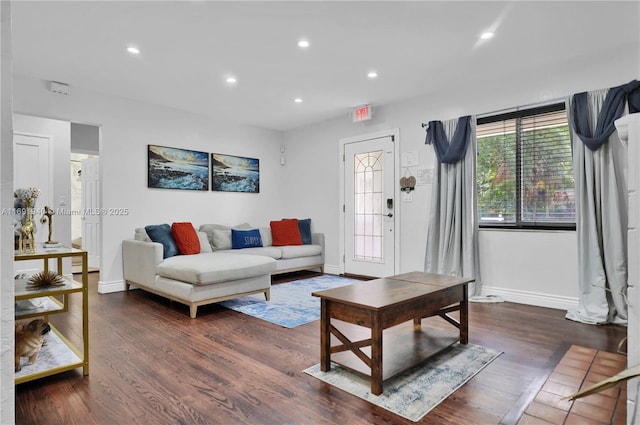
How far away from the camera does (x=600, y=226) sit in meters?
3.27

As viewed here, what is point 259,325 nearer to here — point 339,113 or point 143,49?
point 143,49

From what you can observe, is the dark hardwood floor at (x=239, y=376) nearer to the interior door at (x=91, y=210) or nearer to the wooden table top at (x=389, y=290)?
the wooden table top at (x=389, y=290)

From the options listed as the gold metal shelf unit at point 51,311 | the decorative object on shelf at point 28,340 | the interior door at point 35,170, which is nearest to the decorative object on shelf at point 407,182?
the gold metal shelf unit at point 51,311

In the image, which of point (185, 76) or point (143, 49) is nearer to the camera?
point (143, 49)

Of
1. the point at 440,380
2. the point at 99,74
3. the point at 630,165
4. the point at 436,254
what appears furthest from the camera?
the point at 436,254

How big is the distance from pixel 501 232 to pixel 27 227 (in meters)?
4.14

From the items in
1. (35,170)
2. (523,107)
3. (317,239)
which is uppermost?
(523,107)

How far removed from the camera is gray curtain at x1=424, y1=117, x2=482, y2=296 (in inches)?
160

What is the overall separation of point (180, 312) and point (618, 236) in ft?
13.4

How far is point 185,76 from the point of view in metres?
3.94

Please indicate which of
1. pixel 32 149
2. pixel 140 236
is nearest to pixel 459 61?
pixel 140 236

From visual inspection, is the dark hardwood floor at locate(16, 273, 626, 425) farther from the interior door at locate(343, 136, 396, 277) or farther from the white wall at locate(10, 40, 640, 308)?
the interior door at locate(343, 136, 396, 277)

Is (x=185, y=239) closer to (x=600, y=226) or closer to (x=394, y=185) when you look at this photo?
(x=394, y=185)

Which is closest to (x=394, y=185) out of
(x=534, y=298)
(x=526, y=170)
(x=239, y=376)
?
(x=526, y=170)
